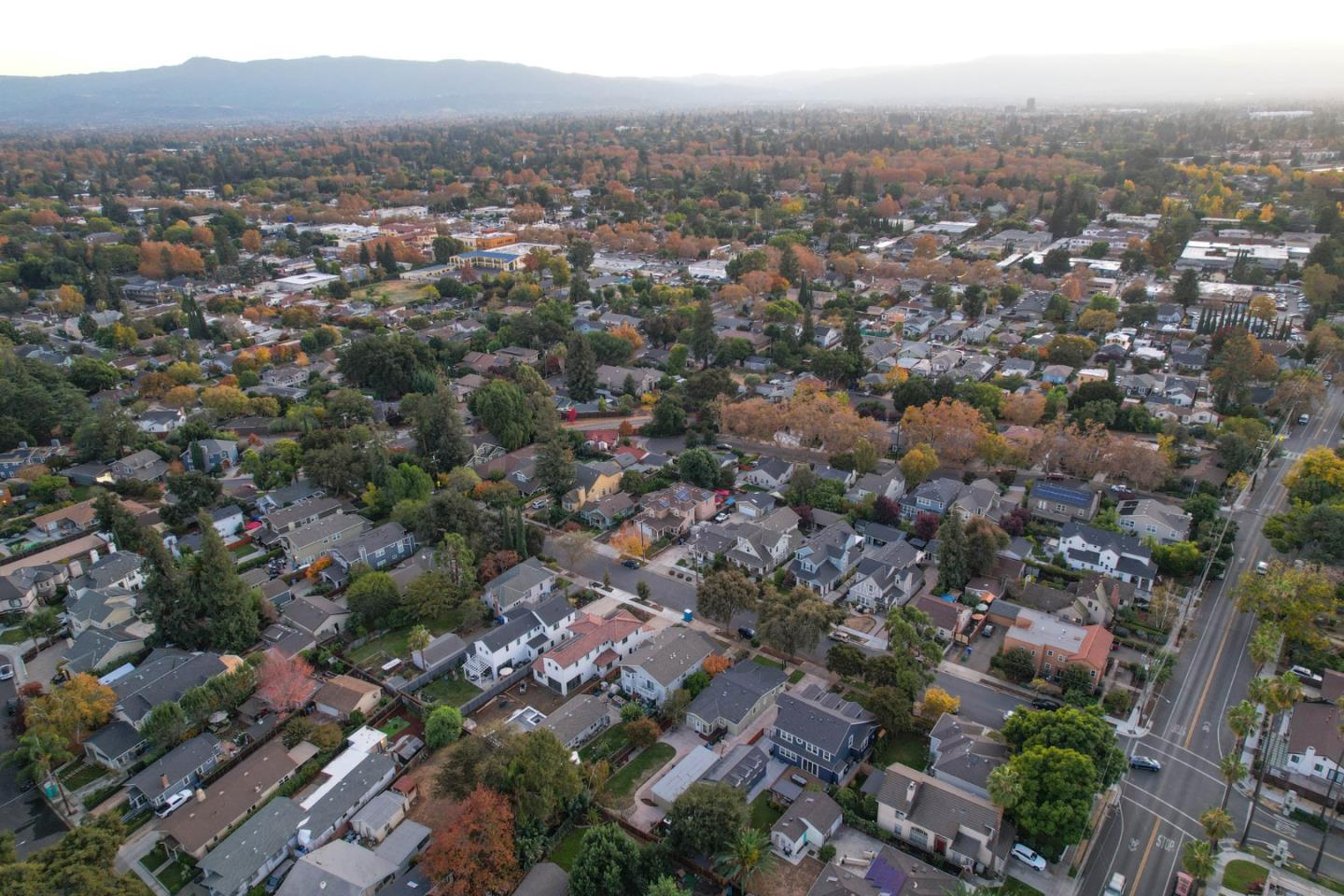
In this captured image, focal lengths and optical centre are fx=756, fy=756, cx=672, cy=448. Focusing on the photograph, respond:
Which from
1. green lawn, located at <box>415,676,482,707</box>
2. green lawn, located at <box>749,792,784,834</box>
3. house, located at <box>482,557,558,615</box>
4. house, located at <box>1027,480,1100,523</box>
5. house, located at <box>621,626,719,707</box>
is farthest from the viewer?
house, located at <box>1027,480,1100,523</box>

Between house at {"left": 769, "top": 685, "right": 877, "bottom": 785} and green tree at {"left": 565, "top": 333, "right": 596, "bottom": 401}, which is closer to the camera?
house at {"left": 769, "top": 685, "right": 877, "bottom": 785}

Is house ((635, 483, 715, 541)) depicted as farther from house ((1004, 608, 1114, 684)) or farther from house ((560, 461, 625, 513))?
house ((1004, 608, 1114, 684))

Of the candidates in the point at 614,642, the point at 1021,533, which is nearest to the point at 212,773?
the point at 614,642

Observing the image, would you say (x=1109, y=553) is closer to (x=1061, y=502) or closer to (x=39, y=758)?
(x=1061, y=502)

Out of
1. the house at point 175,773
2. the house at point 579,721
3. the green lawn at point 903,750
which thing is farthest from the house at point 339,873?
the green lawn at point 903,750

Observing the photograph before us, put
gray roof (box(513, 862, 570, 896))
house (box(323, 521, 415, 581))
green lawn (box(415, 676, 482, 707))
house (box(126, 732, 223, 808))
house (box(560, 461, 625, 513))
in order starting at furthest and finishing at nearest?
house (box(560, 461, 625, 513)) → house (box(323, 521, 415, 581)) → green lawn (box(415, 676, 482, 707)) → house (box(126, 732, 223, 808)) → gray roof (box(513, 862, 570, 896))

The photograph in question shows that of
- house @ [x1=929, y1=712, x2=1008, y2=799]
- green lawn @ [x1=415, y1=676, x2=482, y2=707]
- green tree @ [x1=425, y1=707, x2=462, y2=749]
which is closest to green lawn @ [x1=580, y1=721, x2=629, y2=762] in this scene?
green tree @ [x1=425, y1=707, x2=462, y2=749]

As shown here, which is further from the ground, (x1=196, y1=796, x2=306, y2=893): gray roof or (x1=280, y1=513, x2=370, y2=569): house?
(x1=280, y1=513, x2=370, y2=569): house

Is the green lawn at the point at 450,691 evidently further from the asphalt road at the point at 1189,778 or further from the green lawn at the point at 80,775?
the asphalt road at the point at 1189,778

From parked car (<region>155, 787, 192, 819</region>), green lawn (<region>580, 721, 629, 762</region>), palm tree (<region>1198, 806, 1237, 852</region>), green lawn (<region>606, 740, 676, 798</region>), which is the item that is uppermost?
palm tree (<region>1198, 806, 1237, 852</region>)
